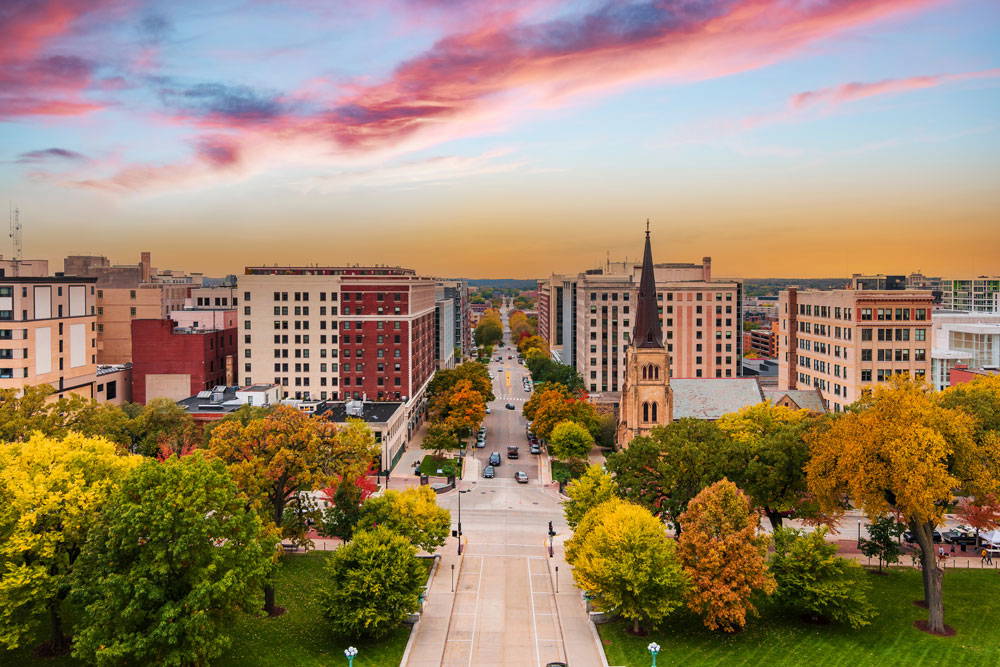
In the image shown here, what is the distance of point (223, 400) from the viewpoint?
87750mm

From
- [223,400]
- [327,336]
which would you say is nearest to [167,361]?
[223,400]

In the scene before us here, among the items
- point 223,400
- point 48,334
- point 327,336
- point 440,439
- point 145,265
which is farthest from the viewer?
point 145,265

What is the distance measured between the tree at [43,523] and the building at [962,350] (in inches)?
3941

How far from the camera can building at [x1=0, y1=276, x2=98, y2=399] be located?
8075 cm

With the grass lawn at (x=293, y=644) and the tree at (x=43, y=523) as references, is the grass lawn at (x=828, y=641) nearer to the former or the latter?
the grass lawn at (x=293, y=644)

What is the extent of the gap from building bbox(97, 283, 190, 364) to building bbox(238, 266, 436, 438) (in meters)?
30.9

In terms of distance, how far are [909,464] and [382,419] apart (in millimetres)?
60581

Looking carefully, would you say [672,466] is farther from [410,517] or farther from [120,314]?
[120,314]

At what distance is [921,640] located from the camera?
41750 millimetres

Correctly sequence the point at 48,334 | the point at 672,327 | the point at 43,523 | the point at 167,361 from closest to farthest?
the point at 43,523 < the point at 48,334 < the point at 167,361 < the point at 672,327

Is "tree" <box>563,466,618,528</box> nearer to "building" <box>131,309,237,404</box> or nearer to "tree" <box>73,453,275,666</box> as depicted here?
"tree" <box>73,453,275,666</box>

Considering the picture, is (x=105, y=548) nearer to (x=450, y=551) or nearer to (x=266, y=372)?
(x=450, y=551)

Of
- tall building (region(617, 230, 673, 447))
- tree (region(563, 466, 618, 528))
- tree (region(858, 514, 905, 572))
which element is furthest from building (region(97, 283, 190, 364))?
tree (region(858, 514, 905, 572))

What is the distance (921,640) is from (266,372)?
3256 inches
